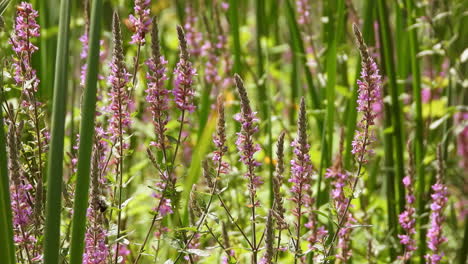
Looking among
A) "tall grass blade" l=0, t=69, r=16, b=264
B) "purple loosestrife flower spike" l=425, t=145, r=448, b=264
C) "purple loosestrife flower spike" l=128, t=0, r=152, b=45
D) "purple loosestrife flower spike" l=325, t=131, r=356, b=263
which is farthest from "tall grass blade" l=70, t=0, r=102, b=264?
"purple loosestrife flower spike" l=425, t=145, r=448, b=264

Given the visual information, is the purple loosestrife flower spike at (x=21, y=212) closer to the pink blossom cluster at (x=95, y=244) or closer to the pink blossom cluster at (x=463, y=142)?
the pink blossom cluster at (x=95, y=244)

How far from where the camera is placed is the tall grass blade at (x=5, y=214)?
4.19ft


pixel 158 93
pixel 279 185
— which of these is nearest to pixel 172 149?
pixel 158 93

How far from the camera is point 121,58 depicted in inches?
65.4

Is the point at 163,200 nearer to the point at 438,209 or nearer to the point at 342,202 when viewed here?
the point at 342,202

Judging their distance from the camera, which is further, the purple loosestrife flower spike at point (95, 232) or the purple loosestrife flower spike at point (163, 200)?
the purple loosestrife flower spike at point (163, 200)

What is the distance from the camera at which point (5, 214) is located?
130 cm

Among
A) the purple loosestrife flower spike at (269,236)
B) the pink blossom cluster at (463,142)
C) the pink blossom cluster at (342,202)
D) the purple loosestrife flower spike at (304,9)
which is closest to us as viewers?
the purple loosestrife flower spike at (269,236)

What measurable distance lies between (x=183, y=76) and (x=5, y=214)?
0.57 metres

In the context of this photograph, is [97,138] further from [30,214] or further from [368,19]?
[368,19]

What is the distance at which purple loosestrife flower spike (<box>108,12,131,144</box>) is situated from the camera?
1626mm

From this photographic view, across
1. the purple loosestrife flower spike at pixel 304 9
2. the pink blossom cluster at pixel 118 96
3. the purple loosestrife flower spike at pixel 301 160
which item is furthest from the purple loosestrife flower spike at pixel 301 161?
the purple loosestrife flower spike at pixel 304 9

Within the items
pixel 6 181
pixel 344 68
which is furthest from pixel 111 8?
pixel 6 181

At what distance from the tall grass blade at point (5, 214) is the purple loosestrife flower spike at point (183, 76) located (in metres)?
0.47
